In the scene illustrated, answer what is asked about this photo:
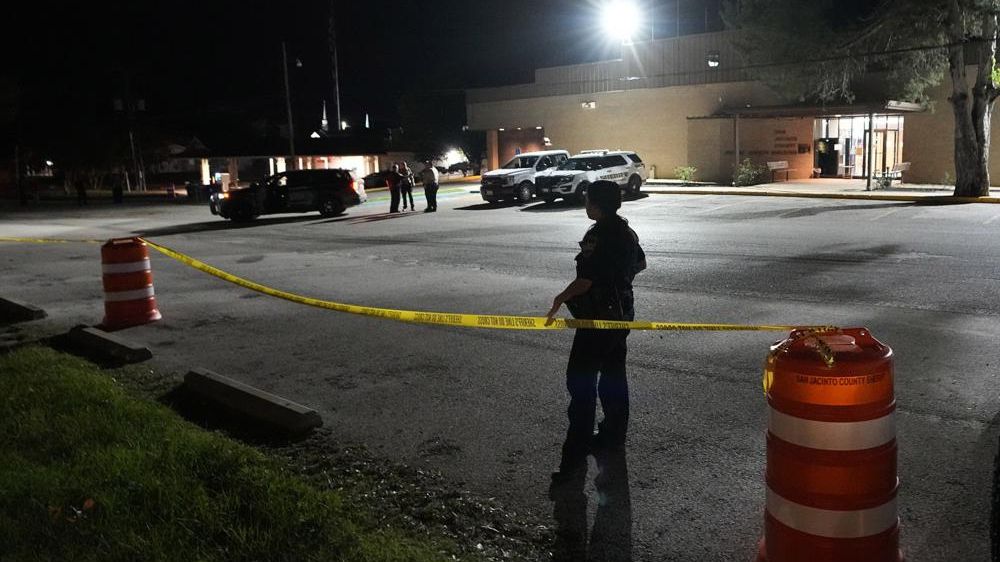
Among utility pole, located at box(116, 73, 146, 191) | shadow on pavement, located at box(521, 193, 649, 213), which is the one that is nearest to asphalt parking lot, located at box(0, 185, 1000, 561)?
shadow on pavement, located at box(521, 193, 649, 213)

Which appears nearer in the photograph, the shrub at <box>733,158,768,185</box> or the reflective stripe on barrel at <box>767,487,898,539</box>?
the reflective stripe on barrel at <box>767,487,898,539</box>

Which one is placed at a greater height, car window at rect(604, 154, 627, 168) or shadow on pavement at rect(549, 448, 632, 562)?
car window at rect(604, 154, 627, 168)

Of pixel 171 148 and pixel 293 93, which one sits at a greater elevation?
pixel 293 93

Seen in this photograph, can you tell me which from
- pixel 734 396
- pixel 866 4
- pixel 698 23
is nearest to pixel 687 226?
pixel 866 4

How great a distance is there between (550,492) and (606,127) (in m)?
38.0

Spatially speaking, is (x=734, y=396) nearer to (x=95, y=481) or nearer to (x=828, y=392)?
(x=828, y=392)

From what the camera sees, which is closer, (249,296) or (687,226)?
(249,296)

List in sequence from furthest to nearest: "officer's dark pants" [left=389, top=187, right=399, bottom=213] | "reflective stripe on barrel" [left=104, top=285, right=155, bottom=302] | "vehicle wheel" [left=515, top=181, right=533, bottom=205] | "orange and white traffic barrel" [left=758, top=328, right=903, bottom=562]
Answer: "vehicle wheel" [left=515, top=181, right=533, bottom=205] < "officer's dark pants" [left=389, top=187, right=399, bottom=213] < "reflective stripe on barrel" [left=104, top=285, right=155, bottom=302] < "orange and white traffic barrel" [left=758, top=328, right=903, bottom=562]

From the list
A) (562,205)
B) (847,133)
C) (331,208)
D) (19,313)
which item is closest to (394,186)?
(331,208)

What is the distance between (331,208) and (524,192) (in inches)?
267

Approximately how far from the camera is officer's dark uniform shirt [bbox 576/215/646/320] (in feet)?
17.0

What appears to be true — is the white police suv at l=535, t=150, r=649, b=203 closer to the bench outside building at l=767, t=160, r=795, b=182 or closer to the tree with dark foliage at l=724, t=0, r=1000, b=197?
the tree with dark foliage at l=724, t=0, r=1000, b=197

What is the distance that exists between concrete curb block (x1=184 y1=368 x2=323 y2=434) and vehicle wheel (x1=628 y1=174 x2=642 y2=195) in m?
23.5

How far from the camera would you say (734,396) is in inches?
253
